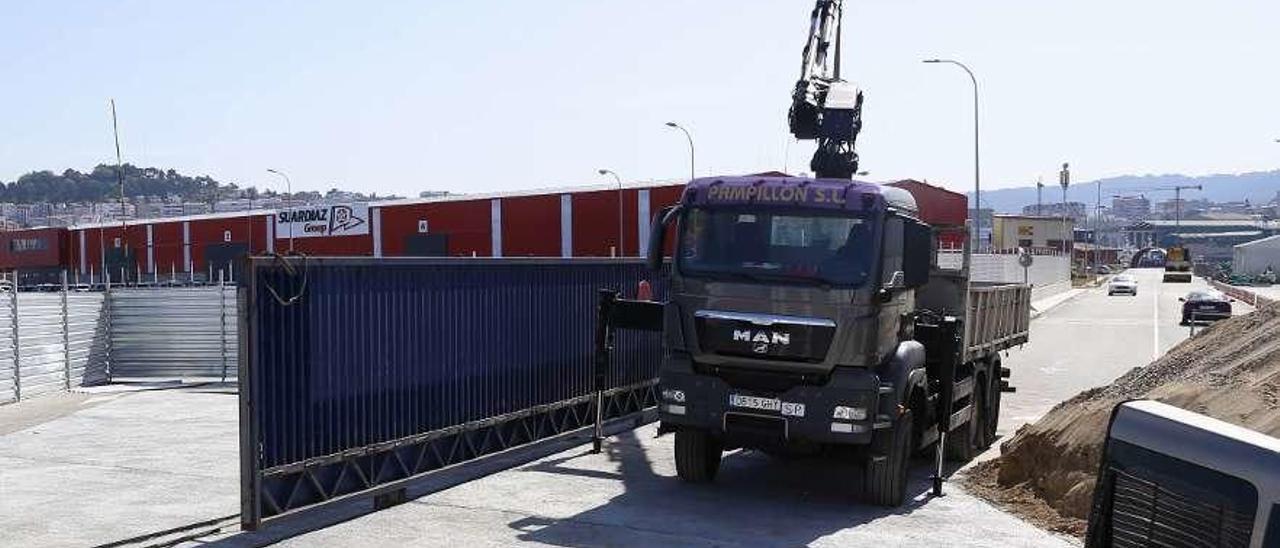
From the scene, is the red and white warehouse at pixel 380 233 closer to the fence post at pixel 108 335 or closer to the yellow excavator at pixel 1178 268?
the fence post at pixel 108 335

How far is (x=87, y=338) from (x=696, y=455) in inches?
629

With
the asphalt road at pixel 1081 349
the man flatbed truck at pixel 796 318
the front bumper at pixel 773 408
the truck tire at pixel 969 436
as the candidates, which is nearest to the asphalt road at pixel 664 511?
the truck tire at pixel 969 436

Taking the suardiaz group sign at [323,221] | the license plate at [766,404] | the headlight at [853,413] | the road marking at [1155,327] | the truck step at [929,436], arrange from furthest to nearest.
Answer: the suardiaz group sign at [323,221]
the road marking at [1155,327]
the truck step at [929,436]
the license plate at [766,404]
the headlight at [853,413]

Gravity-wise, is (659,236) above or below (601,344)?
above

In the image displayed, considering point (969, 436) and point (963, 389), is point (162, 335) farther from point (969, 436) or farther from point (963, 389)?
point (963, 389)

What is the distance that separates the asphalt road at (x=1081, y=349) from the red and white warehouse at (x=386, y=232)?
28.0ft

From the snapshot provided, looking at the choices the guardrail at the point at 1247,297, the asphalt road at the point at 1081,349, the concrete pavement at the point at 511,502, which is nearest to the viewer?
the concrete pavement at the point at 511,502

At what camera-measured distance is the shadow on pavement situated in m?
10.6

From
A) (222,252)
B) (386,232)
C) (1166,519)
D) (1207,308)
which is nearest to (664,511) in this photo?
(1166,519)

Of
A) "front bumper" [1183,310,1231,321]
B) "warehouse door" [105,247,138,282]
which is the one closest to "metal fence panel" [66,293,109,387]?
"front bumper" [1183,310,1231,321]

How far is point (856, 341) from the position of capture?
1134 cm

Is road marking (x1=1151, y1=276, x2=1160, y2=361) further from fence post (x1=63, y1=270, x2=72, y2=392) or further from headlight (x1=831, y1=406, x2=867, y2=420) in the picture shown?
fence post (x1=63, y1=270, x2=72, y2=392)

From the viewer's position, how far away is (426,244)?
60594 mm

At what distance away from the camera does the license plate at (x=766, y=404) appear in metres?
11.4
